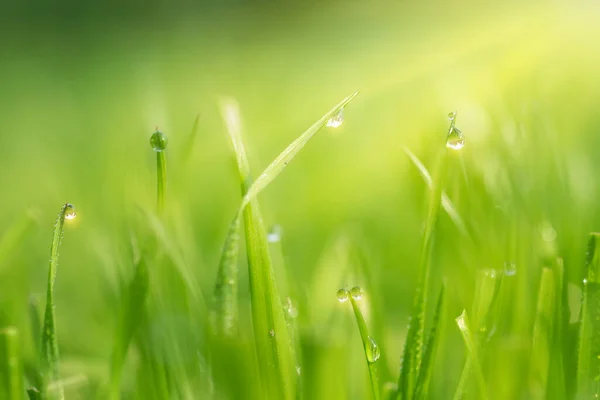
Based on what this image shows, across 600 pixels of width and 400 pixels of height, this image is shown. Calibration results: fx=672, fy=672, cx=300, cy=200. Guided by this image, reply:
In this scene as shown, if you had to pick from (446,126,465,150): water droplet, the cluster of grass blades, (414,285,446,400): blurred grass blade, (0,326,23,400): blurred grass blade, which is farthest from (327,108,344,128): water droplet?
(0,326,23,400): blurred grass blade

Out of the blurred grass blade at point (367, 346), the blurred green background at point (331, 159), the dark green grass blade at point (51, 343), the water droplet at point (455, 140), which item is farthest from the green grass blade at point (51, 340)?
the water droplet at point (455, 140)

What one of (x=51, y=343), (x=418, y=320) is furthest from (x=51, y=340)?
(x=418, y=320)

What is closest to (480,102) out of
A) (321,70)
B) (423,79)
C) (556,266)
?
(556,266)

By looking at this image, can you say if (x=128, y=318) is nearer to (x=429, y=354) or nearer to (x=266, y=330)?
(x=266, y=330)

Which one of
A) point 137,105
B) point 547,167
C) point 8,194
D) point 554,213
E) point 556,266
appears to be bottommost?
point 556,266

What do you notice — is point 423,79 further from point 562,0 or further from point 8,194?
point 8,194

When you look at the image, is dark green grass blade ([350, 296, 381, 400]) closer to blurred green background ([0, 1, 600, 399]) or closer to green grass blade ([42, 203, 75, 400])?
blurred green background ([0, 1, 600, 399])
